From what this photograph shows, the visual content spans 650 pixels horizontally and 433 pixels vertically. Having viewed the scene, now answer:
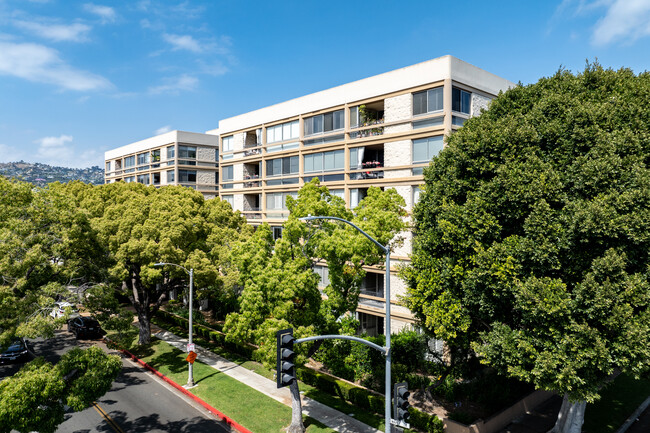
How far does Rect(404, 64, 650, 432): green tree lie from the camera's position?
13062 millimetres

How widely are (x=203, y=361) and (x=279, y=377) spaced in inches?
766

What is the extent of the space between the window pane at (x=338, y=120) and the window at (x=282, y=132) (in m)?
4.46

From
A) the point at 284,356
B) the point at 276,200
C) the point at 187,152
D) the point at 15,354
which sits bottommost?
the point at 15,354

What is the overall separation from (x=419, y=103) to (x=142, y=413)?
24.2 meters

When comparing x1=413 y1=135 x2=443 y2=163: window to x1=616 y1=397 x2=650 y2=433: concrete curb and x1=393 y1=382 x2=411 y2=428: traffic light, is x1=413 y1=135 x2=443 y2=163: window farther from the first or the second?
x1=616 y1=397 x2=650 y2=433: concrete curb

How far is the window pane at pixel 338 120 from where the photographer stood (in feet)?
104

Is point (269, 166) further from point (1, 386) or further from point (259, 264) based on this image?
point (1, 386)

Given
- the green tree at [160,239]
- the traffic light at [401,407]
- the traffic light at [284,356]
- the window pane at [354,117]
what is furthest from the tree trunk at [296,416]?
the window pane at [354,117]

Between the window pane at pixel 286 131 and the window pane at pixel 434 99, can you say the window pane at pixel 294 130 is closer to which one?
the window pane at pixel 286 131

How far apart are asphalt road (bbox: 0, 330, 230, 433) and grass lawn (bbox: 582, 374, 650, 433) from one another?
18012 millimetres

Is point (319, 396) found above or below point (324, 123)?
below

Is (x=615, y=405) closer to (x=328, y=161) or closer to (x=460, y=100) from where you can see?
(x=460, y=100)

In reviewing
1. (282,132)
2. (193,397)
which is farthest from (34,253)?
(282,132)

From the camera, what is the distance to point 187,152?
56.0m
